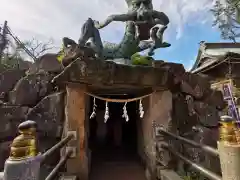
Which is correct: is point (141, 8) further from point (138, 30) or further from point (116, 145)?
point (116, 145)

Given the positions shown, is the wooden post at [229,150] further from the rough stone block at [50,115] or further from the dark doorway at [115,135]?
the dark doorway at [115,135]

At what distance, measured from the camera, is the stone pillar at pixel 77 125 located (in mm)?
3623

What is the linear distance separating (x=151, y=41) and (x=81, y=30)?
7.95 ft

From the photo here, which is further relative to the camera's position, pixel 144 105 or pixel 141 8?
pixel 141 8

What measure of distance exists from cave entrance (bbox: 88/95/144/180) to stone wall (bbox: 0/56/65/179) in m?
1.30

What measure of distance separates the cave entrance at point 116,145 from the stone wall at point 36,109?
1.30 meters

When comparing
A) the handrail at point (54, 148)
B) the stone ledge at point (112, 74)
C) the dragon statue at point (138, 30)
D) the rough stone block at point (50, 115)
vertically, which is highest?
the dragon statue at point (138, 30)

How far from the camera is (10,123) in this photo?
4.50 metres

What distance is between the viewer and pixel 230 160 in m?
1.56

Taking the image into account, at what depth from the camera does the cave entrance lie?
4629 millimetres

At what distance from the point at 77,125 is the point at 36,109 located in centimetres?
133

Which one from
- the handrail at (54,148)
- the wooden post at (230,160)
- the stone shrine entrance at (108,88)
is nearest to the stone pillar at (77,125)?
the stone shrine entrance at (108,88)

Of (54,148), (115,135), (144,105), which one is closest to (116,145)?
(115,135)

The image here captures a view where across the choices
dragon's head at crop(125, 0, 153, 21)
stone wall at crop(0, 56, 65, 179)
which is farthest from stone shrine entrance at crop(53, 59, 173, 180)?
dragon's head at crop(125, 0, 153, 21)
